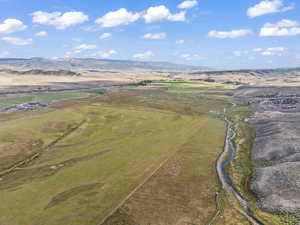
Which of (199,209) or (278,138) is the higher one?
(278,138)

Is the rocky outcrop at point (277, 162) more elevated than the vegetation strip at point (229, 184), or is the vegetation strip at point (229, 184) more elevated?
the rocky outcrop at point (277, 162)

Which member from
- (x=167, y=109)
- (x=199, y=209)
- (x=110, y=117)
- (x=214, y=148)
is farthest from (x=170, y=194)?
(x=167, y=109)

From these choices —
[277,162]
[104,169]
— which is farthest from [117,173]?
[277,162]

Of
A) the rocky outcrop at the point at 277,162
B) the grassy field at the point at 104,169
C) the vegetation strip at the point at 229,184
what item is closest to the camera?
the vegetation strip at the point at 229,184

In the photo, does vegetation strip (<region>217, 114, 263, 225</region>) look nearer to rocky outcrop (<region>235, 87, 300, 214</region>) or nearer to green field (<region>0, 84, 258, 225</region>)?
green field (<region>0, 84, 258, 225</region>)

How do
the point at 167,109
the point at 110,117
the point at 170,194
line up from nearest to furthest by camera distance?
the point at 170,194
the point at 110,117
the point at 167,109

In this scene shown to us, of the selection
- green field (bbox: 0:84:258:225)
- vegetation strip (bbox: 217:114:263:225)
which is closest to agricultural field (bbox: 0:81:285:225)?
green field (bbox: 0:84:258:225)

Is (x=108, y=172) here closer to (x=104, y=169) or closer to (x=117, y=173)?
(x=104, y=169)

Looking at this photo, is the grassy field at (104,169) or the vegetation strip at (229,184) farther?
the grassy field at (104,169)

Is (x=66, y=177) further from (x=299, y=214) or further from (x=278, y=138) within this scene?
(x=278, y=138)

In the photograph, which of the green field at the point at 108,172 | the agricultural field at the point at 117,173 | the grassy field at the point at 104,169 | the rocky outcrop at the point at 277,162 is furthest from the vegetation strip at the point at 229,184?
the rocky outcrop at the point at 277,162

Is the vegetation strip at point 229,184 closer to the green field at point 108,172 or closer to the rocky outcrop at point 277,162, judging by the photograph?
the green field at point 108,172
